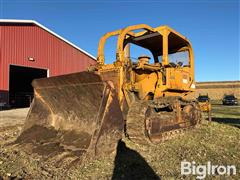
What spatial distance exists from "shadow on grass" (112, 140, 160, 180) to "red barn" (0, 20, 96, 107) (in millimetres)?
12589

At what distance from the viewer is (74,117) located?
5.32 meters

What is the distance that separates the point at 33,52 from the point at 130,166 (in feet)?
47.7

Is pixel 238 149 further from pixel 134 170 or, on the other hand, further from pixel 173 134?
pixel 134 170

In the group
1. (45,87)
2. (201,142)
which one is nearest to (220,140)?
(201,142)

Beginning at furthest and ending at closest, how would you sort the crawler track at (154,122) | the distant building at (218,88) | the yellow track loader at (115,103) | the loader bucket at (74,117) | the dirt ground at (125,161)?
the distant building at (218,88) → the crawler track at (154,122) → the yellow track loader at (115,103) → the loader bucket at (74,117) → the dirt ground at (125,161)

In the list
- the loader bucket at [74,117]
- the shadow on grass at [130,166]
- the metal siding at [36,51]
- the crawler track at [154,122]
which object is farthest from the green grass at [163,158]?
the metal siding at [36,51]

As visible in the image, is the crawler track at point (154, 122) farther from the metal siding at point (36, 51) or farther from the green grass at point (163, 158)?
the metal siding at point (36, 51)

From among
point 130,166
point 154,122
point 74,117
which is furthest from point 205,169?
point 74,117

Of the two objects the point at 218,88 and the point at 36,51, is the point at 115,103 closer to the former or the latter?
the point at 36,51

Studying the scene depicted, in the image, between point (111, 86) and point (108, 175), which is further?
point (111, 86)

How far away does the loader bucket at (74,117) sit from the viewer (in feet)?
14.3

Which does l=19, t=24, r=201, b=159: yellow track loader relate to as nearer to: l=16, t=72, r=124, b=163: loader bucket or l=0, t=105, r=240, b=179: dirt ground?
l=16, t=72, r=124, b=163: loader bucket

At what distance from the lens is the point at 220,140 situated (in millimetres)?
6312

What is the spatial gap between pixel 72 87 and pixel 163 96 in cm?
247
